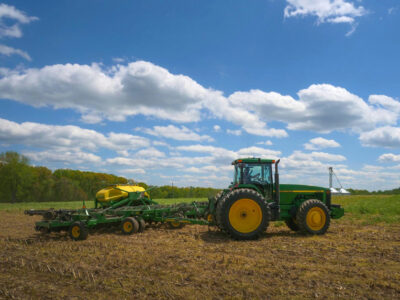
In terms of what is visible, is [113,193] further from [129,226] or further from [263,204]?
[263,204]

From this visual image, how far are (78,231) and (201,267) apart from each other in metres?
5.06

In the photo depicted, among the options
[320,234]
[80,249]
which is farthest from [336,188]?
[80,249]

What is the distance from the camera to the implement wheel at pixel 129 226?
10492 millimetres

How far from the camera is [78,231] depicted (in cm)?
959

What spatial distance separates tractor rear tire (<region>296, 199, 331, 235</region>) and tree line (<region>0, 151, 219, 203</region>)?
3701 centimetres

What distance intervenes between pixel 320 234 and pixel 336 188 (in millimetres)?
64012

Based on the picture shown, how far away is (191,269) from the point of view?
235 inches

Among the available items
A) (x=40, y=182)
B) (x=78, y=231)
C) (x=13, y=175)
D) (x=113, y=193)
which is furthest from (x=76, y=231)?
(x=40, y=182)

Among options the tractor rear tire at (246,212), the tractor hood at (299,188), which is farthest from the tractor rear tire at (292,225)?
the tractor rear tire at (246,212)

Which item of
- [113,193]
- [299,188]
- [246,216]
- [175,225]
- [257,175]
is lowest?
[175,225]

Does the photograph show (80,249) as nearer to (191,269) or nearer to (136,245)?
(136,245)

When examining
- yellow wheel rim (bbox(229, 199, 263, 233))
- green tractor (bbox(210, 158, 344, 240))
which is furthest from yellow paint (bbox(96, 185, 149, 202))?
yellow wheel rim (bbox(229, 199, 263, 233))

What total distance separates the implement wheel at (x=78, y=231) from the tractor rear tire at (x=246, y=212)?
406 centimetres

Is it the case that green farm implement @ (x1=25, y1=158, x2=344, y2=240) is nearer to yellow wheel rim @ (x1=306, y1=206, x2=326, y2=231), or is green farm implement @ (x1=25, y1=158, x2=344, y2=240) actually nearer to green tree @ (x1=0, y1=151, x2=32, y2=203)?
yellow wheel rim @ (x1=306, y1=206, x2=326, y2=231)
